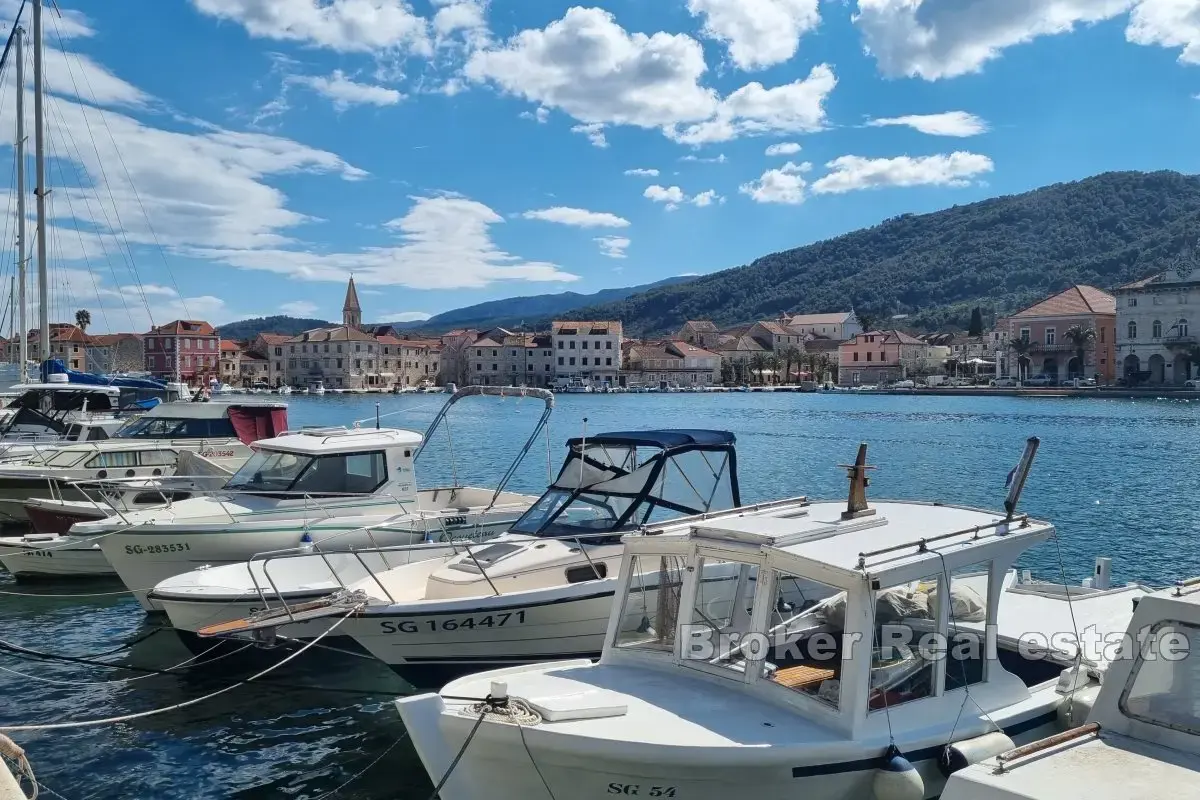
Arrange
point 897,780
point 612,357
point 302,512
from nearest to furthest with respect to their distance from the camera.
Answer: point 897,780, point 302,512, point 612,357

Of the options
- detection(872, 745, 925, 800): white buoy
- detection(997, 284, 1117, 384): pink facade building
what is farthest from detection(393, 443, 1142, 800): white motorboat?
detection(997, 284, 1117, 384): pink facade building

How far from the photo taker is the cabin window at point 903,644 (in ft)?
22.3

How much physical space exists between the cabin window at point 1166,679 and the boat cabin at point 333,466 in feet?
43.7

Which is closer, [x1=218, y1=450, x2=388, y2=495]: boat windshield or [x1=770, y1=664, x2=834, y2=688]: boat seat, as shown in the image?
[x1=770, y1=664, x2=834, y2=688]: boat seat

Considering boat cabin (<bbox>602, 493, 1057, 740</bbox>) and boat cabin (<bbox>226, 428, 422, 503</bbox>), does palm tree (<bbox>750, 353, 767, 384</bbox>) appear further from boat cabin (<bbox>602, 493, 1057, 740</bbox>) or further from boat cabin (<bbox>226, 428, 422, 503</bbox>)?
boat cabin (<bbox>602, 493, 1057, 740</bbox>)

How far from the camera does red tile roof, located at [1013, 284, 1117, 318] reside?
5359 inches

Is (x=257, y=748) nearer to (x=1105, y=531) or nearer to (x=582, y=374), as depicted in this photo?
(x=1105, y=531)

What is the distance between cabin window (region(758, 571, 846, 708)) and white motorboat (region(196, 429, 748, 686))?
156 centimetres

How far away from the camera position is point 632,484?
497 inches

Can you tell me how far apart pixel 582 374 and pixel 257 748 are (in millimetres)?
166720

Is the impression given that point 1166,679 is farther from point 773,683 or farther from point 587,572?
point 587,572

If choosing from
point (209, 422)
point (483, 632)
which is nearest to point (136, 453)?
point (209, 422)

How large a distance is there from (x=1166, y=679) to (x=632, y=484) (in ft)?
24.0

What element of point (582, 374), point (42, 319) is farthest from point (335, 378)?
point (42, 319)
